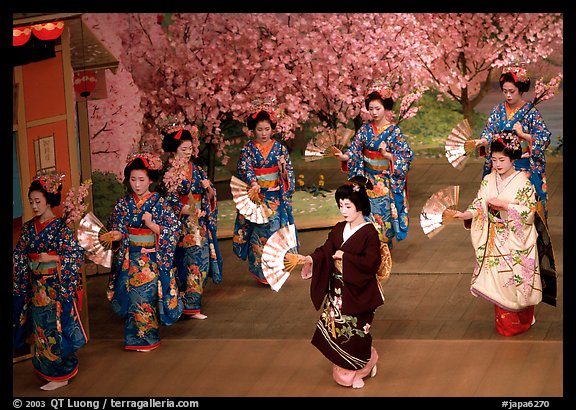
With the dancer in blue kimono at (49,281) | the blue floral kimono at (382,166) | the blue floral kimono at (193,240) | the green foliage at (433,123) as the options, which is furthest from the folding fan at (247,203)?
the green foliage at (433,123)

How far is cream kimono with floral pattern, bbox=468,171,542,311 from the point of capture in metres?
10.4

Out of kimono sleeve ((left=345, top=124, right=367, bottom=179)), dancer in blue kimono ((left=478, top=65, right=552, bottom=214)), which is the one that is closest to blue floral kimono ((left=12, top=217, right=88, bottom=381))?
kimono sleeve ((left=345, top=124, right=367, bottom=179))

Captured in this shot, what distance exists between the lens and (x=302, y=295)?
1191 cm

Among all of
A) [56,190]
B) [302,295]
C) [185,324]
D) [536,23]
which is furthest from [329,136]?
[536,23]

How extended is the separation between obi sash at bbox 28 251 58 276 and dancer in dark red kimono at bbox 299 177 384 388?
6.23ft

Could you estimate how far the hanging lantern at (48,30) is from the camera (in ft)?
33.0

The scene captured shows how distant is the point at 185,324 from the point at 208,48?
457 centimetres

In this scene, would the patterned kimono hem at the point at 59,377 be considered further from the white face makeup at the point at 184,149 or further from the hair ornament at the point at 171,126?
the hair ornament at the point at 171,126

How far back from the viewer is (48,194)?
991 cm

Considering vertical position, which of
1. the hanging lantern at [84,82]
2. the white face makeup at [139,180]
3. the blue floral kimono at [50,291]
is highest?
the hanging lantern at [84,82]

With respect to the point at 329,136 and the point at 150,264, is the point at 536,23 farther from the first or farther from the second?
the point at 150,264

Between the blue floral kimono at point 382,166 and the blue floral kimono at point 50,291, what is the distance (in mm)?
3327

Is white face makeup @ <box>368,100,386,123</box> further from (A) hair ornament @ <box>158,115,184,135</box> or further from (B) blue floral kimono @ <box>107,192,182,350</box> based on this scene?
(B) blue floral kimono @ <box>107,192,182,350</box>

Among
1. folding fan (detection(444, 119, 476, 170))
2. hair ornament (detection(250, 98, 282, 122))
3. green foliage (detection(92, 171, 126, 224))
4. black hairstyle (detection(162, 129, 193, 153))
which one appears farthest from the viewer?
green foliage (detection(92, 171, 126, 224))
